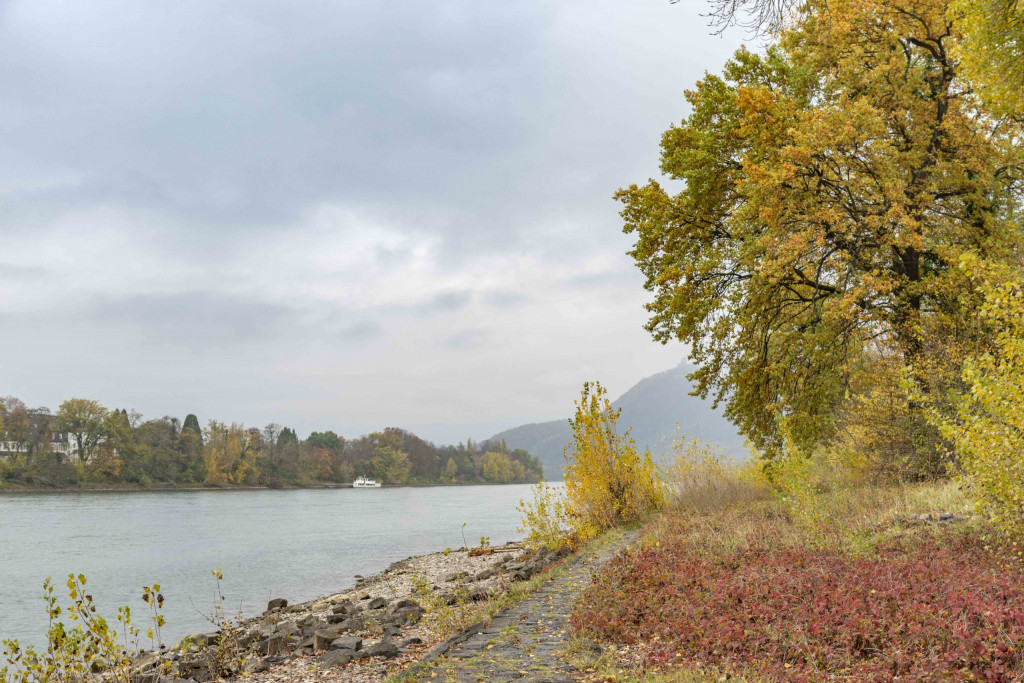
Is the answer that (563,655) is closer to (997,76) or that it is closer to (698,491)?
(997,76)

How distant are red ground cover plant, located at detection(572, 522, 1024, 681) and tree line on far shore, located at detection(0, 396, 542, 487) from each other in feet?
170

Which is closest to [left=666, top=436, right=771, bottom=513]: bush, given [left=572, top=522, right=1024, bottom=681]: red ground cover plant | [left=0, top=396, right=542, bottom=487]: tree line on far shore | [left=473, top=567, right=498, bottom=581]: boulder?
[left=473, top=567, right=498, bottom=581]: boulder

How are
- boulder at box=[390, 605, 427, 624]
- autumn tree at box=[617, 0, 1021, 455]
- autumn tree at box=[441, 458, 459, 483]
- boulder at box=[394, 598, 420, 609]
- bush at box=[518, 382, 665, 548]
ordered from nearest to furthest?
boulder at box=[390, 605, 427, 624] → boulder at box=[394, 598, 420, 609] → autumn tree at box=[617, 0, 1021, 455] → bush at box=[518, 382, 665, 548] → autumn tree at box=[441, 458, 459, 483]

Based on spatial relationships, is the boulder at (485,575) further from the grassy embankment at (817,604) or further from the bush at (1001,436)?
the bush at (1001,436)

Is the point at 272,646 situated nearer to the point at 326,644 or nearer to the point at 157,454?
the point at 326,644

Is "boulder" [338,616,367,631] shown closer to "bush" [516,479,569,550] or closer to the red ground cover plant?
the red ground cover plant

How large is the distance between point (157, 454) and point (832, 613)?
277 ft

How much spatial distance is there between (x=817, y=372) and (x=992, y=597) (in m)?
11.4

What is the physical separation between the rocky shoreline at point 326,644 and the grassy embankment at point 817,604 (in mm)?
2235

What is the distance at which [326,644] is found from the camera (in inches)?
351

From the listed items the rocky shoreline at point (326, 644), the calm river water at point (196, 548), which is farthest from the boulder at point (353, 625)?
the calm river water at point (196, 548)

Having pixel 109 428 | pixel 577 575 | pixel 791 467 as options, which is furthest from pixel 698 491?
pixel 109 428

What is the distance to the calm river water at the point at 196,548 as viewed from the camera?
61.8 ft

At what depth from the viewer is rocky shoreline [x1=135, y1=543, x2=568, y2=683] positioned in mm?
7605
